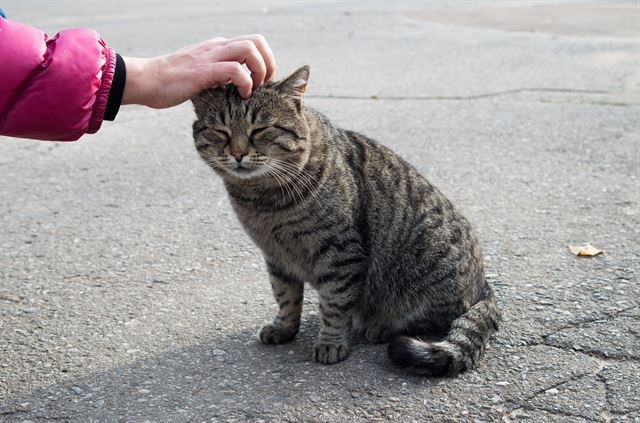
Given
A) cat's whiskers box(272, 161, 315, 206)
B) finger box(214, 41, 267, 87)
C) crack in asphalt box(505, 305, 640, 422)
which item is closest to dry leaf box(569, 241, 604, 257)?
crack in asphalt box(505, 305, 640, 422)

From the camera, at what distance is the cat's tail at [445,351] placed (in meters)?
2.96

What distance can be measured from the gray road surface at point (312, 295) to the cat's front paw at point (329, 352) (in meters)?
0.04

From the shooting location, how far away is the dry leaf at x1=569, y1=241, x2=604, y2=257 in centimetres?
404

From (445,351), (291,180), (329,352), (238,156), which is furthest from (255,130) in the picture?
(445,351)

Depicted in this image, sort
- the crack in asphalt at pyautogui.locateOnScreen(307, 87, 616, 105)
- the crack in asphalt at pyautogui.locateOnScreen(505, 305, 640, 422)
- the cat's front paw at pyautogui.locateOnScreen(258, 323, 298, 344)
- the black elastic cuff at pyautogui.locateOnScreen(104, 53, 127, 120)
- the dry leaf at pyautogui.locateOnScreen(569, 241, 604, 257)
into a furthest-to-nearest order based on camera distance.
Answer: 1. the crack in asphalt at pyautogui.locateOnScreen(307, 87, 616, 105)
2. the dry leaf at pyautogui.locateOnScreen(569, 241, 604, 257)
3. the cat's front paw at pyautogui.locateOnScreen(258, 323, 298, 344)
4. the black elastic cuff at pyautogui.locateOnScreen(104, 53, 127, 120)
5. the crack in asphalt at pyautogui.locateOnScreen(505, 305, 640, 422)

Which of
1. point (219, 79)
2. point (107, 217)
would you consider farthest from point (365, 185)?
point (107, 217)

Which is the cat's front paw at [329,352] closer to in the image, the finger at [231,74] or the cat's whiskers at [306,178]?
the cat's whiskers at [306,178]

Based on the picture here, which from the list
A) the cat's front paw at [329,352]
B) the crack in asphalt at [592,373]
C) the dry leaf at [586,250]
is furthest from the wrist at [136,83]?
the dry leaf at [586,250]

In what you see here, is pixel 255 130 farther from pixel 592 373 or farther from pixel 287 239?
pixel 592 373

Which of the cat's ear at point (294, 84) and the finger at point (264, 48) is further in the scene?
the cat's ear at point (294, 84)

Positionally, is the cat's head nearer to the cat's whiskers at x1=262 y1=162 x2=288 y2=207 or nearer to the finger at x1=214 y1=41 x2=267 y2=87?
the cat's whiskers at x1=262 y1=162 x2=288 y2=207

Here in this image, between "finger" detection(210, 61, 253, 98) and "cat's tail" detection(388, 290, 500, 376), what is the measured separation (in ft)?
3.51

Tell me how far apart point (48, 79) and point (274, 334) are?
1310 millimetres

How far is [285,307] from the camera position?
3.41 meters
